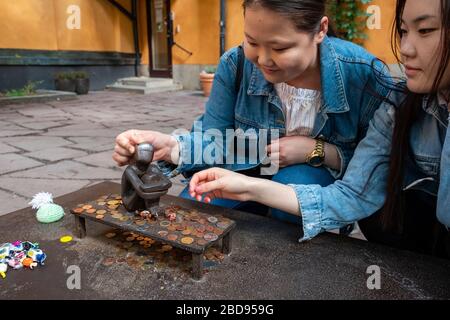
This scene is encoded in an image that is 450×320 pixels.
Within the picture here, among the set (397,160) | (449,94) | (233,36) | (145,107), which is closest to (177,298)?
(397,160)

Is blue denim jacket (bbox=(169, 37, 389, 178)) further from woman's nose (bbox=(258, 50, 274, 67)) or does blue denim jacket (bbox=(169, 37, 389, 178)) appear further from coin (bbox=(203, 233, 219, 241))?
coin (bbox=(203, 233, 219, 241))

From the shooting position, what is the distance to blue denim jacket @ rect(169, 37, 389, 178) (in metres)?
1.29

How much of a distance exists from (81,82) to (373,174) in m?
7.16

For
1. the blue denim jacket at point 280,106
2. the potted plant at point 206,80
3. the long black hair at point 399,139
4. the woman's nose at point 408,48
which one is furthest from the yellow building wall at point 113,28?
the woman's nose at point 408,48

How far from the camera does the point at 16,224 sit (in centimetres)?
115

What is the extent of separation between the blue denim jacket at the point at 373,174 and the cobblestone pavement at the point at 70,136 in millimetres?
1577

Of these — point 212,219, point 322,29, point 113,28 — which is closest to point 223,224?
point 212,219

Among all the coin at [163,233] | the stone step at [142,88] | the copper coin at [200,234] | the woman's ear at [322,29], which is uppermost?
the woman's ear at [322,29]

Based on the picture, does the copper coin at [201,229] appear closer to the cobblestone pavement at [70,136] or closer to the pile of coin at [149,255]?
the pile of coin at [149,255]

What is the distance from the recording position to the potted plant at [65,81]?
7273 mm

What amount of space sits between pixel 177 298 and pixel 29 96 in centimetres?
638

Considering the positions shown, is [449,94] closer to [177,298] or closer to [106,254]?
[177,298]

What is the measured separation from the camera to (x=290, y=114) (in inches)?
55.1

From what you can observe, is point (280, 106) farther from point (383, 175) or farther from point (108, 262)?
point (108, 262)
